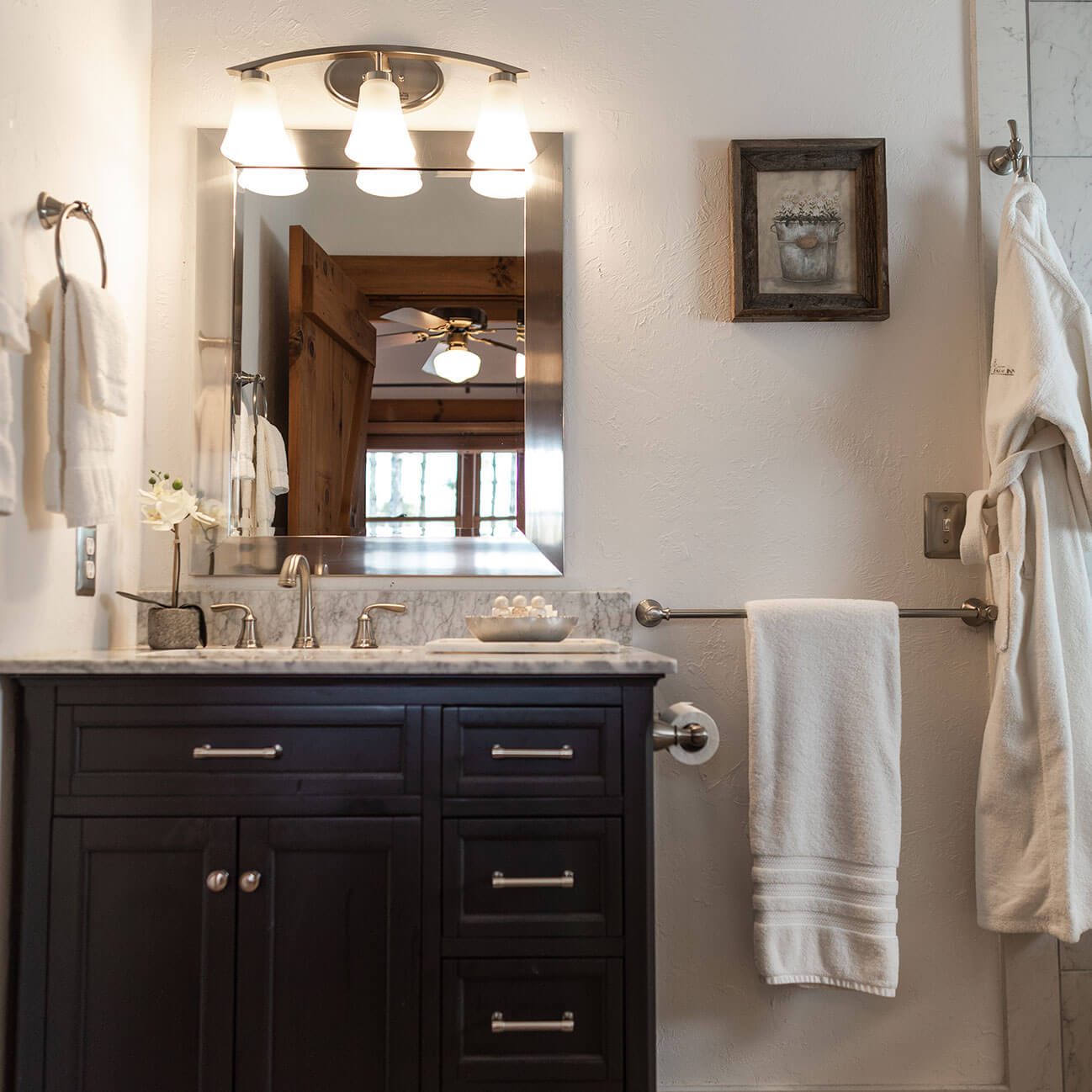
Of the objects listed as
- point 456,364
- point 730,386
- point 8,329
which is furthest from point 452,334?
point 8,329

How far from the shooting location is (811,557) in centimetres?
190

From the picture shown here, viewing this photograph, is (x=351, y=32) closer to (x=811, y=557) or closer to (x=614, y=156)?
(x=614, y=156)

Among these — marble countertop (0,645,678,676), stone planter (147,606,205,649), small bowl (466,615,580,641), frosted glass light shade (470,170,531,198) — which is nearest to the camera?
marble countertop (0,645,678,676)

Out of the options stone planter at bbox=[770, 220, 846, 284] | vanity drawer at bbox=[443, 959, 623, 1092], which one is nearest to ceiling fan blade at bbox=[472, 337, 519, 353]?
stone planter at bbox=[770, 220, 846, 284]

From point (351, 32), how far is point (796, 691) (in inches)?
59.0

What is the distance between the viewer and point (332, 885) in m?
1.35

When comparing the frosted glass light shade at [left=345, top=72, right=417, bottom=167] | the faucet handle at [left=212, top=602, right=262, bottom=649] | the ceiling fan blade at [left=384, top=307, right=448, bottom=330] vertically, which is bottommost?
the faucet handle at [left=212, top=602, right=262, bottom=649]

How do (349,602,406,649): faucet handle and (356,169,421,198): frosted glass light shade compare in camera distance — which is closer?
(349,602,406,649): faucet handle

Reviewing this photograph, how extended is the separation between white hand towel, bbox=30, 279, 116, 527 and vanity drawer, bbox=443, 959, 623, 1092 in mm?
838

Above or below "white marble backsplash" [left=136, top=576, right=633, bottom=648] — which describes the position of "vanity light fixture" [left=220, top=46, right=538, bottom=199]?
above

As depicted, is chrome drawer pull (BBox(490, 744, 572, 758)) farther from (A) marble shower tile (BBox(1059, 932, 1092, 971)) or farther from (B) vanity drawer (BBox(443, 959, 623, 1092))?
(A) marble shower tile (BBox(1059, 932, 1092, 971))

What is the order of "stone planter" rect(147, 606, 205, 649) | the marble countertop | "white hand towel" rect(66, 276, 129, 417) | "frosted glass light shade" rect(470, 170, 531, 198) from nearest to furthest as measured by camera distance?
the marble countertop, "white hand towel" rect(66, 276, 129, 417), "stone planter" rect(147, 606, 205, 649), "frosted glass light shade" rect(470, 170, 531, 198)

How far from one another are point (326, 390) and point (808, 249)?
954 mm

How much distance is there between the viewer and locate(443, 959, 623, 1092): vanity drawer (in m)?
1.33
